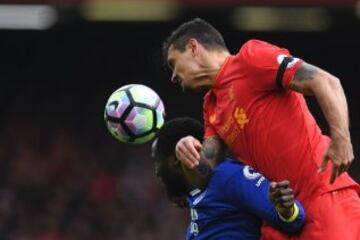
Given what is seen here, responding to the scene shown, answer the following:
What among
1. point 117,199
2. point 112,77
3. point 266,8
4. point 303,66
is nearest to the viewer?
point 303,66

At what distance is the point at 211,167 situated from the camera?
4797mm

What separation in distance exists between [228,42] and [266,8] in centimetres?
176

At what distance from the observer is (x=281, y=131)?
466 centimetres

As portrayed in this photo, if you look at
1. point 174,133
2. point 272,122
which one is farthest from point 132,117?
point 272,122

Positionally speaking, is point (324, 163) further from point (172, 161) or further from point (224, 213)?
point (172, 161)

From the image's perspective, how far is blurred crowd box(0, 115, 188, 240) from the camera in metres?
11.3

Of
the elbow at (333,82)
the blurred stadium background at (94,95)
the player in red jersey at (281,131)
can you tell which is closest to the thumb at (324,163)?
the player in red jersey at (281,131)

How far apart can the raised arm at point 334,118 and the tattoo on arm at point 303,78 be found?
0.01m

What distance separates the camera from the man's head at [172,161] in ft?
16.4

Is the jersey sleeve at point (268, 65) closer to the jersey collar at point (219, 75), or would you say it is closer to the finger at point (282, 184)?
the jersey collar at point (219, 75)

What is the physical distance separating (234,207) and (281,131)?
1.25 feet

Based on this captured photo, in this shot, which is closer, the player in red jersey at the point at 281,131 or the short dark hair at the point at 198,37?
the player in red jersey at the point at 281,131

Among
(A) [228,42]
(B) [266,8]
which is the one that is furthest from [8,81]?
(B) [266,8]

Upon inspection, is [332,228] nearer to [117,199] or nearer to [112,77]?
[117,199]
